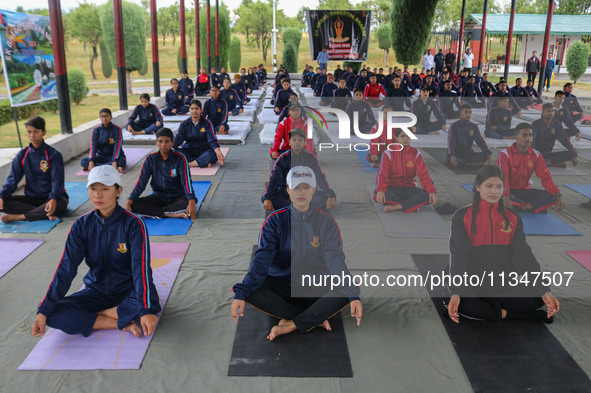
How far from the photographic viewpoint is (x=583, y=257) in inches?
180

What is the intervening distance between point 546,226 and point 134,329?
4.44 metres

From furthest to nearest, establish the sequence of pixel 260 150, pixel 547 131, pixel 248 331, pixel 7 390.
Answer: pixel 260 150
pixel 547 131
pixel 248 331
pixel 7 390

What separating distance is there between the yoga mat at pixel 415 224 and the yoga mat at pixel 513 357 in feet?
5.30

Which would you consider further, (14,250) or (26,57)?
(26,57)

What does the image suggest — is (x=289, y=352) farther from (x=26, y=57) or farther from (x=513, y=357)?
(x=26, y=57)

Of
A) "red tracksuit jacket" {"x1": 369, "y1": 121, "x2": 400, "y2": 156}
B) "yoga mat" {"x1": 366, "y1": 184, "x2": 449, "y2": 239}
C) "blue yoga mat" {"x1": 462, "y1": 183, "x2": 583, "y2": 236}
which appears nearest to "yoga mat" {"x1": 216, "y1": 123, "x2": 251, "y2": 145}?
"red tracksuit jacket" {"x1": 369, "y1": 121, "x2": 400, "y2": 156}

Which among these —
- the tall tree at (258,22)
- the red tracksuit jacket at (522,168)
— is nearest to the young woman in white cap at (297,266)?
the red tracksuit jacket at (522,168)

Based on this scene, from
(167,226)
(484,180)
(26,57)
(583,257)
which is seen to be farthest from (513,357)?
(26,57)

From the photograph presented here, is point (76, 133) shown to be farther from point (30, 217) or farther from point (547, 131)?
point (547, 131)

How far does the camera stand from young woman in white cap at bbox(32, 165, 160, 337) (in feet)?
10.2

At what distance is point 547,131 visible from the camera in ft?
26.3

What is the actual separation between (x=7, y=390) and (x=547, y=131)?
8.11 m

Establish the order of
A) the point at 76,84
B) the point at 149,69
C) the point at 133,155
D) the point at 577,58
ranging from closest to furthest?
the point at 133,155, the point at 76,84, the point at 577,58, the point at 149,69

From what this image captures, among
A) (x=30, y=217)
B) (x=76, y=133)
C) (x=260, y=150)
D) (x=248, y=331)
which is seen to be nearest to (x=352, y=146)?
(x=260, y=150)
